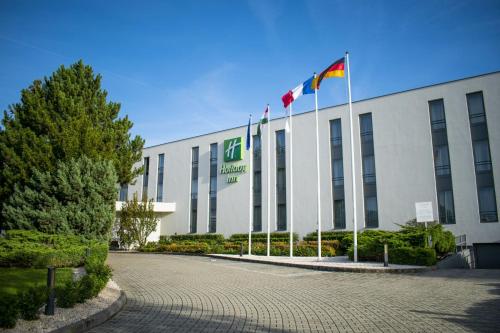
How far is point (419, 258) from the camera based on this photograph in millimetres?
17656

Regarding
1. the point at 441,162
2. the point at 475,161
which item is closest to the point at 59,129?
the point at 441,162

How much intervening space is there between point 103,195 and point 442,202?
74.0 ft

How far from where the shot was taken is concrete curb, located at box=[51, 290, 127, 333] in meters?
6.59

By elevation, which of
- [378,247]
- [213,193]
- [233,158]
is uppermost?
[233,158]

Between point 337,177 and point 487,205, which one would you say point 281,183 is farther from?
point 487,205

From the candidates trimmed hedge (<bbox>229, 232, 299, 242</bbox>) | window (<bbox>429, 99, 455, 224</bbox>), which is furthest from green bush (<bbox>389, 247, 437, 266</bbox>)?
trimmed hedge (<bbox>229, 232, 299, 242</bbox>)

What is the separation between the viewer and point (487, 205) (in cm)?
2634

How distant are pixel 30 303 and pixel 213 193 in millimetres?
34383

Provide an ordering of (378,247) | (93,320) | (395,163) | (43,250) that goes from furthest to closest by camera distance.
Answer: (395,163) < (378,247) < (43,250) < (93,320)

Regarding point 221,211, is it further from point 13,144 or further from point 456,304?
point 456,304

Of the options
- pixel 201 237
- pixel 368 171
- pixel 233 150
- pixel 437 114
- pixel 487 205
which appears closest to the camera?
pixel 487 205

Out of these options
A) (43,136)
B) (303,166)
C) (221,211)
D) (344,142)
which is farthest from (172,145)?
(43,136)

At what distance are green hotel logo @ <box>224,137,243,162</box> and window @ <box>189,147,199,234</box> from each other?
4783mm

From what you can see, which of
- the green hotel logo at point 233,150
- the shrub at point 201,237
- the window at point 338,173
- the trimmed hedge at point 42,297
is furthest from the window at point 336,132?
the trimmed hedge at point 42,297
